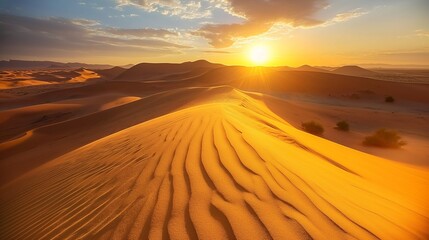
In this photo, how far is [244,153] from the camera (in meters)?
3.52

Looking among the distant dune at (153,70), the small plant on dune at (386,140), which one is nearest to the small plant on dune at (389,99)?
the small plant on dune at (386,140)

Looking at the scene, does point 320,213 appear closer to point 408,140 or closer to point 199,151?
point 199,151

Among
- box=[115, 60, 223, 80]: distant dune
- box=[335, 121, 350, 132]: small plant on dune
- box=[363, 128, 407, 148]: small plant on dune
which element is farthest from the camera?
box=[115, 60, 223, 80]: distant dune

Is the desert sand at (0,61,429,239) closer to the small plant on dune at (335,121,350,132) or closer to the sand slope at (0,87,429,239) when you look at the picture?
the sand slope at (0,87,429,239)

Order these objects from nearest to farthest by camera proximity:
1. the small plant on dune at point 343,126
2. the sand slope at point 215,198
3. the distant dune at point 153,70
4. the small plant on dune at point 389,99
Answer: the sand slope at point 215,198 → the small plant on dune at point 343,126 → the small plant on dune at point 389,99 → the distant dune at point 153,70

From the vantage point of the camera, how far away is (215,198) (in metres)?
2.43

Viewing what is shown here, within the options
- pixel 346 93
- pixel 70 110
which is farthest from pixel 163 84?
pixel 346 93

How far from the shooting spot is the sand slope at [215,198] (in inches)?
80.7

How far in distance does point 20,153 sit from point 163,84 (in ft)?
73.0

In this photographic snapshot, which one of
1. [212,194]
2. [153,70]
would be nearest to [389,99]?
[212,194]

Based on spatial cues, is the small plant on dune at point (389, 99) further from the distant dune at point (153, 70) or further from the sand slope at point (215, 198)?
the distant dune at point (153, 70)

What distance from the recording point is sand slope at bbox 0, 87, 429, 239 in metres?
2.05

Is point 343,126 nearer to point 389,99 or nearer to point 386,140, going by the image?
point 386,140

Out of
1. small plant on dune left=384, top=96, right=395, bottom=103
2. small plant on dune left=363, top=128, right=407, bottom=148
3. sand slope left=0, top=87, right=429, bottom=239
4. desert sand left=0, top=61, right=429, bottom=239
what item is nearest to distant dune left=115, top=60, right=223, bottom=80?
small plant on dune left=384, top=96, right=395, bottom=103
